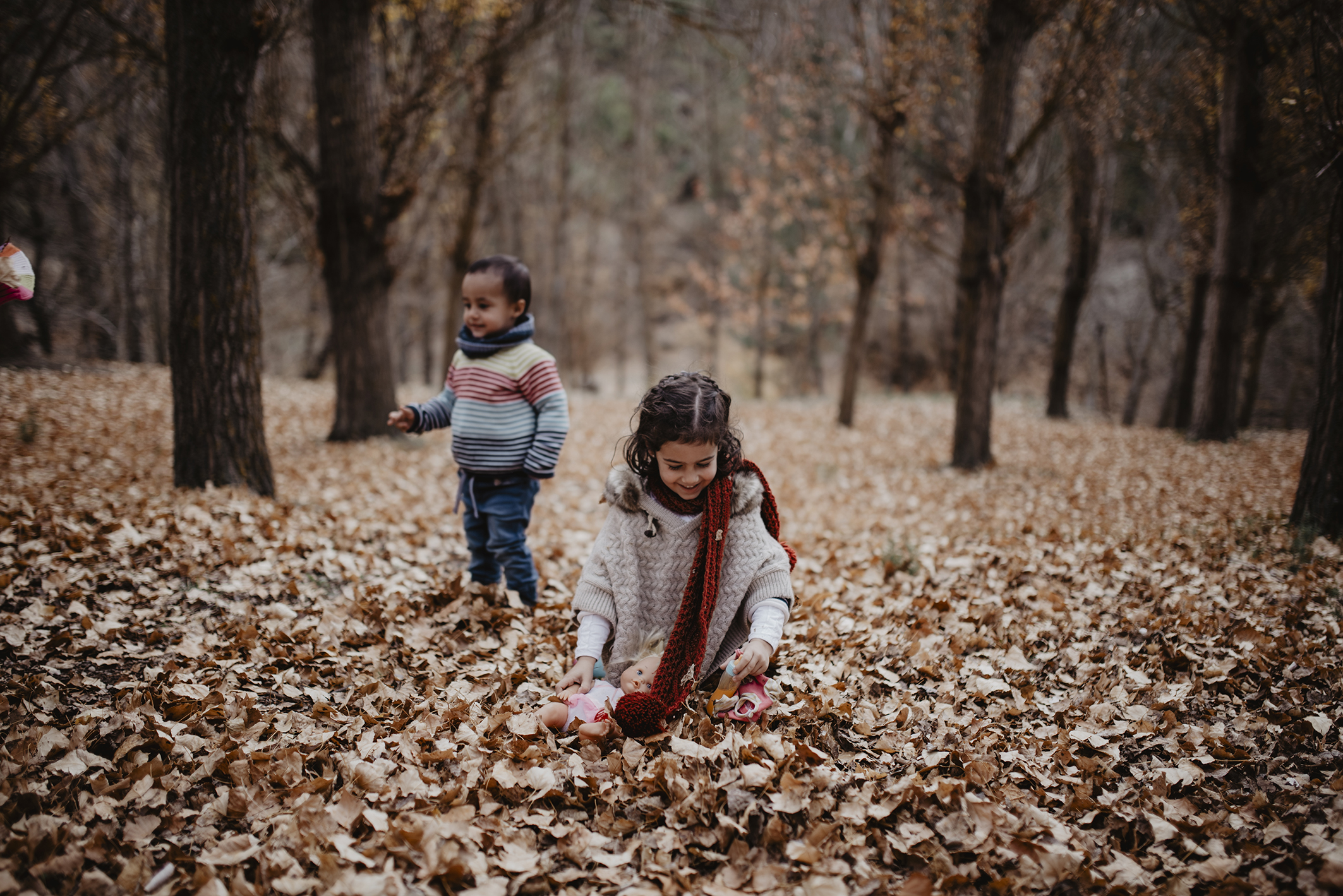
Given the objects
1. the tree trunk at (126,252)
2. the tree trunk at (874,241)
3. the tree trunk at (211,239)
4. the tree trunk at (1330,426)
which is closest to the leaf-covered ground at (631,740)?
the tree trunk at (1330,426)

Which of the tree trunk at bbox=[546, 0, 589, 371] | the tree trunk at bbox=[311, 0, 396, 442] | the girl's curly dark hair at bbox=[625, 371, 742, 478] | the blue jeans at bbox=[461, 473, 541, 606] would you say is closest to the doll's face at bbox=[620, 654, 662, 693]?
the girl's curly dark hair at bbox=[625, 371, 742, 478]

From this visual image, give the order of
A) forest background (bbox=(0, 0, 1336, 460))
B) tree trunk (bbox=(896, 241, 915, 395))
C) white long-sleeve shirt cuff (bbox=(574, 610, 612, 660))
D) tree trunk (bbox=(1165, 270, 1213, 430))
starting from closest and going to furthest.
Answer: white long-sleeve shirt cuff (bbox=(574, 610, 612, 660)), forest background (bbox=(0, 0, 1336, 460)), tree trunk (bbox=(1165, 270, 1213, 430)), tree trunk (bbox=(896, 241, 915, 395))

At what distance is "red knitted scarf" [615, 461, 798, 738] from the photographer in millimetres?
2359

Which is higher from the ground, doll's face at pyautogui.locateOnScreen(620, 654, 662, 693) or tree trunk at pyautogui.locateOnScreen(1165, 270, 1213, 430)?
tree trunk at pyautogui.locateOnScreen(1165, 270, 1213, 430)

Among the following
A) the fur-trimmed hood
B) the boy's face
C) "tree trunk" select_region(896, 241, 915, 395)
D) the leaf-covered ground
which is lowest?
the leaf-covered ground

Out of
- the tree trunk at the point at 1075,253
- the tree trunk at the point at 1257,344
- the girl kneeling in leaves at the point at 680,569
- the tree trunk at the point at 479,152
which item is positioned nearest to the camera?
the girl kneeling in leaves at the point at 680,569

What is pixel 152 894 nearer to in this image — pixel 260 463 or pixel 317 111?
pixel 260 463

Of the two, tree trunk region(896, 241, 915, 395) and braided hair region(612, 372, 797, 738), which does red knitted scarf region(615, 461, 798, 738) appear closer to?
braided hair region(612, 372, 797, 738)

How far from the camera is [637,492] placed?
2.50m

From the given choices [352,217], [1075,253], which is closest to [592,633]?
[352,217]

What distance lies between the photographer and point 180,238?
14.9 feet

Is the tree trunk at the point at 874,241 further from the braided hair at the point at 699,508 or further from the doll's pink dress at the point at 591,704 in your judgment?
the doll's pink dress at the point at 591,704

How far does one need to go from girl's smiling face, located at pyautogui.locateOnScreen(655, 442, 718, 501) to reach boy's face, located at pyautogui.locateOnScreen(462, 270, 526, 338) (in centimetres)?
144

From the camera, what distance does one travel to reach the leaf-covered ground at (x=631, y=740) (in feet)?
6.09
